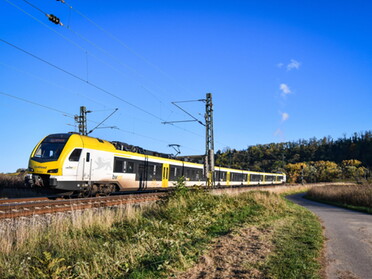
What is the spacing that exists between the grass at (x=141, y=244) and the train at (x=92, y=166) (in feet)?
10.2

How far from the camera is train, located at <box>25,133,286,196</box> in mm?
Result: 13453

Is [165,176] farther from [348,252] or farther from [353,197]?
[348,252]

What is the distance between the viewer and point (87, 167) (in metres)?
14.8

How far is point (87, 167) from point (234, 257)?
11.4 metres

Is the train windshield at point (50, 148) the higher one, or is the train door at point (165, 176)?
the train windshield at point (50, 148)

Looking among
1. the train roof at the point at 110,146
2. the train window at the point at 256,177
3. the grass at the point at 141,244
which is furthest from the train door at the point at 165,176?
the train window at the point at 256,177

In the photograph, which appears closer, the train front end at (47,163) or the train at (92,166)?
the train front end at (47,163)

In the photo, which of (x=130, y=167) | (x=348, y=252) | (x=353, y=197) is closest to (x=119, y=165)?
(x=130, y=167)

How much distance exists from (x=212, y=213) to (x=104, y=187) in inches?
360

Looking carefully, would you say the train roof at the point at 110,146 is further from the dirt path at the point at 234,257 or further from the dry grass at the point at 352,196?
the dry grass at the point at 352,196

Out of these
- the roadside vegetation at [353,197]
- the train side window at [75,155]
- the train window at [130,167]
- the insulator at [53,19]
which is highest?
the insulator at [53,19]

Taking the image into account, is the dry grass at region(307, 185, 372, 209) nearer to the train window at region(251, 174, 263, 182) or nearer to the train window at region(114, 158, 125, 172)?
the train window at region(114, 158, 125, 172)

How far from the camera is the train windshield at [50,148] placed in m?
13.8

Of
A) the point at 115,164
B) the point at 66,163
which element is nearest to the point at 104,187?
the point at 115,164
